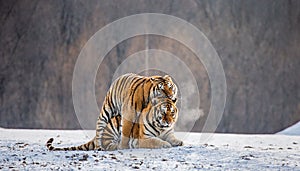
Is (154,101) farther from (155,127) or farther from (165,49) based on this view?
(165,49)

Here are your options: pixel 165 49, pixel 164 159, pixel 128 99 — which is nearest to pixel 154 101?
pixel 128 99

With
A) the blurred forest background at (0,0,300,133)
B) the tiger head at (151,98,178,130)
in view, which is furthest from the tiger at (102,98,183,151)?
the blurred forest background at (0,0,300,133)

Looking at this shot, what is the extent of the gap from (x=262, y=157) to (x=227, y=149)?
47 centimetres

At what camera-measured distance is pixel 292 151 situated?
387cm

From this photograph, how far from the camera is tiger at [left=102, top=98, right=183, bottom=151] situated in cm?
379

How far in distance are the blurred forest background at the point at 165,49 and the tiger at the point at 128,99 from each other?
440 centimetres

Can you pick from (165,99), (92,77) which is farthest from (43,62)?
(165,99)

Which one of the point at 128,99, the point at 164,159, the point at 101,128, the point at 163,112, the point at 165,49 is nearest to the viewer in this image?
the point at 164,159

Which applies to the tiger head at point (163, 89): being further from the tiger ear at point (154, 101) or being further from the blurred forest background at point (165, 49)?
the blurred forest background at point (165, 49)

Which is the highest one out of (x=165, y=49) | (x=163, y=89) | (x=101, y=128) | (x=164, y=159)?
(x=165, y=49)

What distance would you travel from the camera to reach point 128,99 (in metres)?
3.97

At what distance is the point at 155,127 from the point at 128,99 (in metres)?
0.29

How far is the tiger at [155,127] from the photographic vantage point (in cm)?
379

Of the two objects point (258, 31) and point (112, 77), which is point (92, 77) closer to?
point (112, 77)
